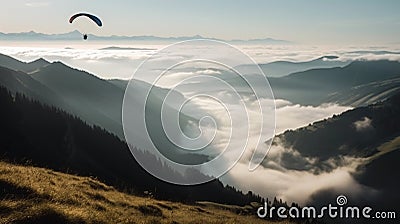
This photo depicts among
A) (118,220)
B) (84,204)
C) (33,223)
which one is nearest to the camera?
(33,223)

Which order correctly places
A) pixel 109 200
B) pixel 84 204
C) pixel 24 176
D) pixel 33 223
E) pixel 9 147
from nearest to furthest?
pixel 33 223
pixel 84 204
pixel 24 176
pixel 109 200
pixel 9 147

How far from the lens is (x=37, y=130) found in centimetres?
18625

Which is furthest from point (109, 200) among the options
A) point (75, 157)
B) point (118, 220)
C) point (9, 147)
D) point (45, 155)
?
point (75, 157)

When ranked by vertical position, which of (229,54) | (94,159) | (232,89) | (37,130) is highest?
(229,54)

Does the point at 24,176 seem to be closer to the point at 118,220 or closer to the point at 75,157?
the point at 118,220

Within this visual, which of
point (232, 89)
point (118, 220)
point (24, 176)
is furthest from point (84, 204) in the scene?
point (232, 89)

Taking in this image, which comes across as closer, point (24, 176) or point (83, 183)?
point (24, 176)

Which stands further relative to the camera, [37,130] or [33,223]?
[37,130]

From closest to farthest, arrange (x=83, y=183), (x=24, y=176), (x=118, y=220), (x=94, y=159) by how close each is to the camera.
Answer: (x=118, y=220)
(x=24, y=176)
(x=83, y=183)
(x=94, y=159)

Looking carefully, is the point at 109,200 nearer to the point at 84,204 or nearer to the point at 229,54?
the point at 84,204

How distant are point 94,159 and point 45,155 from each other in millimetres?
33867

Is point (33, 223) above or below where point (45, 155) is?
above

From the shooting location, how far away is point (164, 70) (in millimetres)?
23438

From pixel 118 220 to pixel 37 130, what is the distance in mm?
181562
